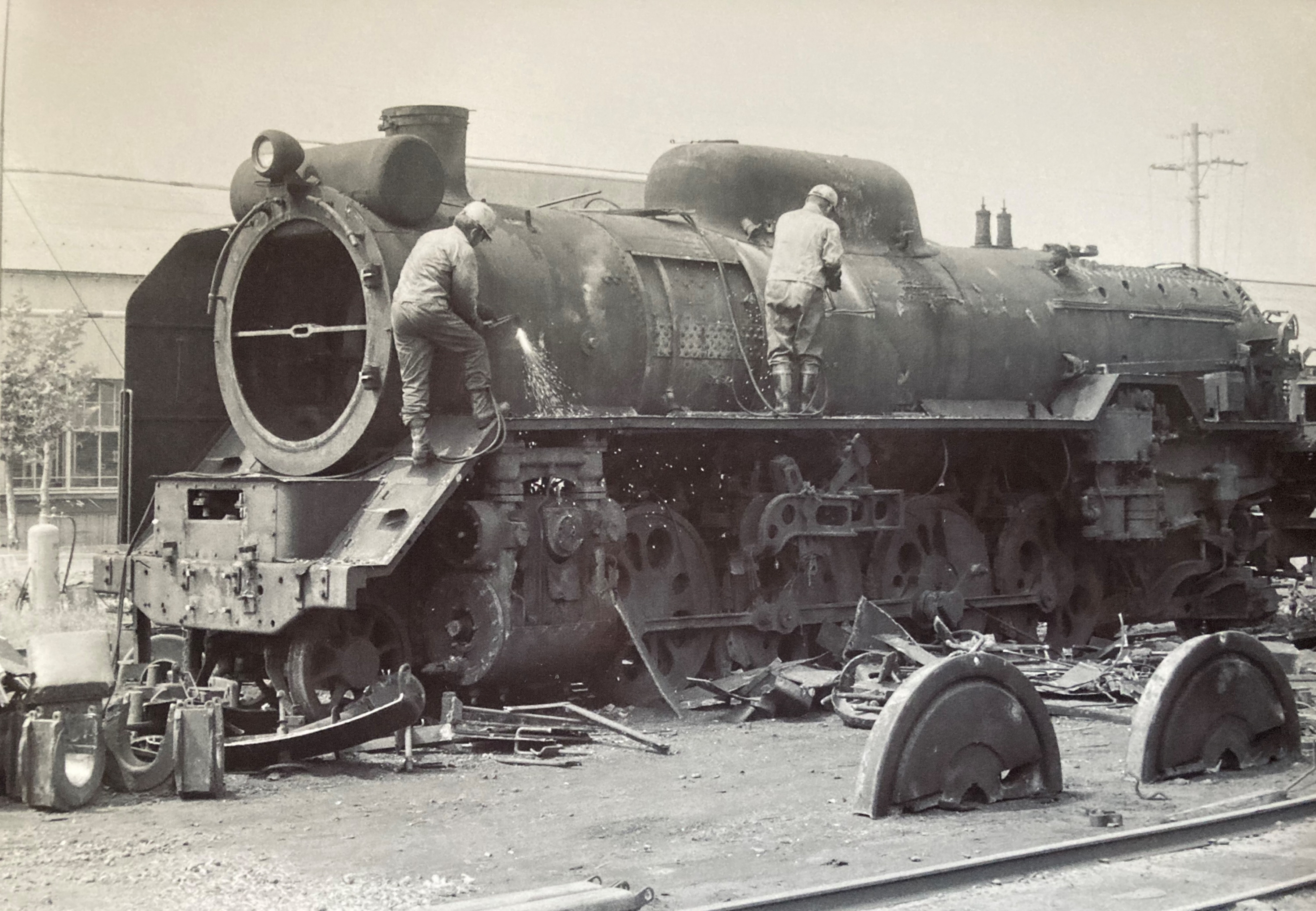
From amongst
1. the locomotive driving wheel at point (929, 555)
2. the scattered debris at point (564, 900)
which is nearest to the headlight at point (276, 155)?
the locomotive driving wheel at point (929, 555)

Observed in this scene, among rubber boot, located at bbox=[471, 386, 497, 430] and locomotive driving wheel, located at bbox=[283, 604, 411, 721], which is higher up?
rubber boot, located at bbox=[471, 386, 497, 430]

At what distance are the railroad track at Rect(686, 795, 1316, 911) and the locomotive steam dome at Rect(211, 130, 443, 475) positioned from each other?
186 inches

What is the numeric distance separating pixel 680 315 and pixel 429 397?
6.63ft

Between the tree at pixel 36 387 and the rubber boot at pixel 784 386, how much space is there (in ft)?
17.1

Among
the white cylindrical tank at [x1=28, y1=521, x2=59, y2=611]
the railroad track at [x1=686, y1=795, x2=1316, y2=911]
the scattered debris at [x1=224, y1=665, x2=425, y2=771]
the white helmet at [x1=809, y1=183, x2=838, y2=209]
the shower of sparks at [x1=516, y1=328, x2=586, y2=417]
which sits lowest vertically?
the railroad track at [x1=686, y1=795, x2=1316, y2=911]

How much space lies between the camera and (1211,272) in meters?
15.4

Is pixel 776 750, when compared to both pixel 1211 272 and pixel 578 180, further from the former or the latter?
pixel 578 180

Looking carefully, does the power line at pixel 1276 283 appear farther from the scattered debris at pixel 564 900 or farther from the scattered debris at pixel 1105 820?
the scattered debris at pixel 564 900

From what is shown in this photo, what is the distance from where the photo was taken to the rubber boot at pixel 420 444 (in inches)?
360

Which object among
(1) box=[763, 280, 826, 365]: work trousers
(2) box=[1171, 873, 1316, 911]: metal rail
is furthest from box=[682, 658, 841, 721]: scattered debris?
(2) box=[1171, 873, 1316, 911]: metal rail

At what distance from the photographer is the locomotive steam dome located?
31.0 ft

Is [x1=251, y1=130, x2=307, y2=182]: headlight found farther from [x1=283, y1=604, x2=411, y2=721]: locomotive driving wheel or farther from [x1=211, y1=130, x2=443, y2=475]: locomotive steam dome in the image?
[x1=283, y1=604, x2=411, y2=721]: locomotive driving wheel

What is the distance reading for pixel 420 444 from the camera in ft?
30.0

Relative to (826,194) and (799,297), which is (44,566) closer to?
(799,297)
